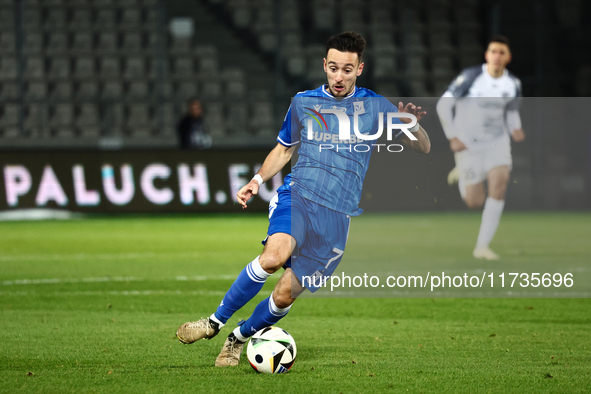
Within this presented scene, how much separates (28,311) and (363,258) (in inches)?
93.1

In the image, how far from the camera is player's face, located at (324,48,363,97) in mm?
3613

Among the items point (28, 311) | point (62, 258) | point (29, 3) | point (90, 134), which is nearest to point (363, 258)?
point (28, 311)

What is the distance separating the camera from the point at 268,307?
140 inches

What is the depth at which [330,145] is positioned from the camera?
3.72 metres

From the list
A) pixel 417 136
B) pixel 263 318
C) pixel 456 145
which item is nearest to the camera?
pixel 263 318

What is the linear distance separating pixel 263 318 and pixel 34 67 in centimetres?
1486

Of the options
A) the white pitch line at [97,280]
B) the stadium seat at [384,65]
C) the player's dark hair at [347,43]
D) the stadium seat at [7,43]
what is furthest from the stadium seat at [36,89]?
the player's dark hair at [347,43]

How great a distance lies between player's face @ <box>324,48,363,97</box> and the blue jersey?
0.09m

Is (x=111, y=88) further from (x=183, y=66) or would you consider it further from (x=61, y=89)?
(x=183, y=66)

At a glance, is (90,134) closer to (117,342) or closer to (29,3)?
(29,3)

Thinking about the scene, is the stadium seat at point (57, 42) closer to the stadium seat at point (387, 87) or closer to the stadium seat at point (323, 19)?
the stadium seat at point (323, 19)

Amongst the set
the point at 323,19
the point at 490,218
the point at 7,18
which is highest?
the point at 7,18

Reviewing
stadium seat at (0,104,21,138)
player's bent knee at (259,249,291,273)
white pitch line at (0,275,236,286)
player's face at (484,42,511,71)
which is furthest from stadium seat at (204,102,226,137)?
player's bent knee at (259,249,291,273)

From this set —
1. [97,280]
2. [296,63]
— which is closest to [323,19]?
[296,63]
